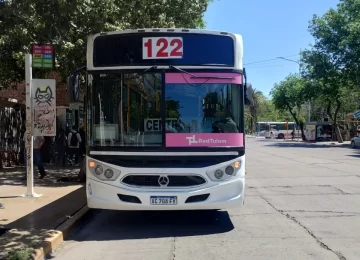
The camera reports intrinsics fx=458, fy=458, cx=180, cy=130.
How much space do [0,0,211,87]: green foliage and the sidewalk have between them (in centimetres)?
324

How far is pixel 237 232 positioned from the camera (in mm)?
7609

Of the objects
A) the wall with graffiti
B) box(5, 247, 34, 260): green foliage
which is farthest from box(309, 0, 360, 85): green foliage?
box(5, 247, 34, 260): green foliage

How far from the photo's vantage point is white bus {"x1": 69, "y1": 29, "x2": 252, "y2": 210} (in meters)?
7.47

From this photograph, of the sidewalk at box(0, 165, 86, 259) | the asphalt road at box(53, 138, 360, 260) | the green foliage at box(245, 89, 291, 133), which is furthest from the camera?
the green foliage at box(245, 89, 291, 133)

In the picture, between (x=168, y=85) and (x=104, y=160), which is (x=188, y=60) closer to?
(x=168, y=85)

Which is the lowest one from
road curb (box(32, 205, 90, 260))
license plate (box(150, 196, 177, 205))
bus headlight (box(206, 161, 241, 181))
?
road curb (box(32, 205, 90, 260))

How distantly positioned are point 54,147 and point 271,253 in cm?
1554

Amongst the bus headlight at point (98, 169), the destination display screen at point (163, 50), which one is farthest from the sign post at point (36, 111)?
the bus headlight at point (98, 169)

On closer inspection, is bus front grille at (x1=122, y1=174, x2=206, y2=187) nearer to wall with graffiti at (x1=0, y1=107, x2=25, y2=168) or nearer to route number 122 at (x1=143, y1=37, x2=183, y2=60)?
route number 122 at (x1=143, y1=37, x2=183, y2=60)

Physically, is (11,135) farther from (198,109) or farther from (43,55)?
(198,109)

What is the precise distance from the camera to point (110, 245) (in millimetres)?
6941

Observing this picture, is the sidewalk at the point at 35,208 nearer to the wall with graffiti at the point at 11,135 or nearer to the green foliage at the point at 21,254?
the green foliage at the point at 21,254

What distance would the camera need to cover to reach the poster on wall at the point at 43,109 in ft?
34.6

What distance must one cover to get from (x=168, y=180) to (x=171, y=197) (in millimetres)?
285
